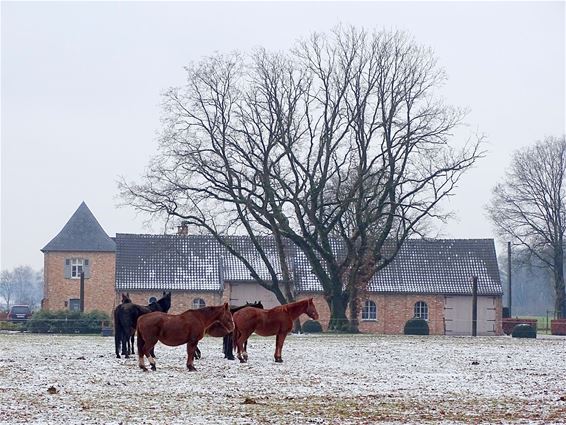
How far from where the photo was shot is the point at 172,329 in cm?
2353

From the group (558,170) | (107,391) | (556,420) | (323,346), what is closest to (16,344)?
(323,346)

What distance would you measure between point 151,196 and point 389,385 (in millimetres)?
33054

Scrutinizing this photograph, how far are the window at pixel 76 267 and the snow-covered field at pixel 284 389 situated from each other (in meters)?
41.6

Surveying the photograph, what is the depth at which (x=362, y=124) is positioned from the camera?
5356 centimetres

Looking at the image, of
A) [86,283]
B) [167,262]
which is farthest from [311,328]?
[86,283]

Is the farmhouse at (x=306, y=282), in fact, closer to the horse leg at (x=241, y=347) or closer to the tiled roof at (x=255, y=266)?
the tiled roof at (x=255, y=266)

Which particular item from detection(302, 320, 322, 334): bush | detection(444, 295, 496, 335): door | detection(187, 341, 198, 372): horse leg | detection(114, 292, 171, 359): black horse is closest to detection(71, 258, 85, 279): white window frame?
detection(302, 320, 322, 334): bush

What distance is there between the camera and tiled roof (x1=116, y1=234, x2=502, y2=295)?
66125mm

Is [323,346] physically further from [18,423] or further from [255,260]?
[255,260]

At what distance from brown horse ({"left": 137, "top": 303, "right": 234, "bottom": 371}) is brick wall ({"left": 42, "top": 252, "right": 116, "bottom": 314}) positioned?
4546cm

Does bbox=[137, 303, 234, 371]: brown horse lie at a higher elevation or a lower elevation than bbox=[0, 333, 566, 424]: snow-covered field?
higher

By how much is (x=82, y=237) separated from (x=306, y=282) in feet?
54.7

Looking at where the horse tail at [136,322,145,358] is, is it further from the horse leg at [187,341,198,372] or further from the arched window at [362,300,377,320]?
the arched window at [362,300,377,320]

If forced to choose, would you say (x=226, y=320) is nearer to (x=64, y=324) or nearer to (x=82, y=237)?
(x=64, y=324)
